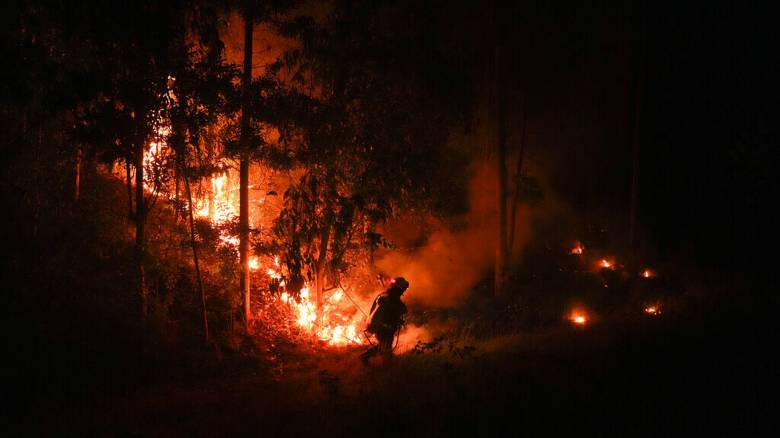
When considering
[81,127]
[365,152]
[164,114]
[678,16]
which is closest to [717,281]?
[678,16]

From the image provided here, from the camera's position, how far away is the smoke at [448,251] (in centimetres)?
1557

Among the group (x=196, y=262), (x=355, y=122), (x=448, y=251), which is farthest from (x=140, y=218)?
(x=448, y=251)

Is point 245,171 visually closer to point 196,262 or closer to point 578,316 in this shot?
point 196,262

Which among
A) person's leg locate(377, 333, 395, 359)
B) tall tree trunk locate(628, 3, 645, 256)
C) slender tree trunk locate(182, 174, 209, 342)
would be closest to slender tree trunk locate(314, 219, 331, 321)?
person's leg locate(377, 333, 395, 359)

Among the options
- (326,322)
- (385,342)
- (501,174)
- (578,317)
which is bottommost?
(385,342)

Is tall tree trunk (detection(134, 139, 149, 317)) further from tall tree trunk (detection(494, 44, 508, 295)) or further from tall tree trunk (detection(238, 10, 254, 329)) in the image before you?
tall tree trunk (detection(494, 44, 508, 295))

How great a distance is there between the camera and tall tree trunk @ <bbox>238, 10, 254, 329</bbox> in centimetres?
950

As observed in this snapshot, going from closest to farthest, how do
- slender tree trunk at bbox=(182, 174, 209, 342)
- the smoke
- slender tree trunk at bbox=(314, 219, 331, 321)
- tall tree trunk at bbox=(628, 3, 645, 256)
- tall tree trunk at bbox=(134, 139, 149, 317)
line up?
tall tree trunk at bbox=(134, 139, 149, 317) → slender tree trunk at bbox=(182, 174, 209, 342) → slender tree trunk at bbox=(314, 219, 331, 321) → the smoke → tall tree trunk at bbox=(628, 3, 645, 256)

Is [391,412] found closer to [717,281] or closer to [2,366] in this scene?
[2,366]

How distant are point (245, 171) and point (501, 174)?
728 centimetres

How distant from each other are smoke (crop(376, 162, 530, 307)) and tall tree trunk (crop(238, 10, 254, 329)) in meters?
5.09

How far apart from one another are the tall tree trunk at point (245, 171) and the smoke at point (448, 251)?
509 centimetres

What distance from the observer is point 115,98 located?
8086 mm

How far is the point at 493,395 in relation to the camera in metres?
6.25
